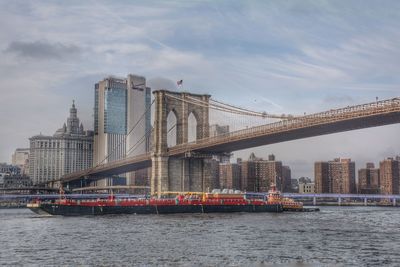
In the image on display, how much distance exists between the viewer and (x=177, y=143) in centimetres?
10506

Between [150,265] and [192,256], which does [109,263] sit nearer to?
[150,265]

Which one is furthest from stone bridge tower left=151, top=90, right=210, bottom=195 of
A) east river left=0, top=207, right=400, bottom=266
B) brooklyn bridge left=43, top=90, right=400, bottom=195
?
east river left=0, top=207, right=400, bottom=266

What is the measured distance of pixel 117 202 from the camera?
8069cm

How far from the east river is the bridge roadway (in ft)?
55.0

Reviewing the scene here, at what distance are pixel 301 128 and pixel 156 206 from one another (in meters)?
22.5

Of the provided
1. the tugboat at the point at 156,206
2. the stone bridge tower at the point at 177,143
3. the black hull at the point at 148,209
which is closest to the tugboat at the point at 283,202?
the tugboat at the point at 156,206

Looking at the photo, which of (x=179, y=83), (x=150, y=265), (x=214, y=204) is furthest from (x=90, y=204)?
(x=150, y=265)

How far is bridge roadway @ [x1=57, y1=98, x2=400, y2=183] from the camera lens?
214 feet

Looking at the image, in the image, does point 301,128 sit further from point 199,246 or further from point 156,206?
point 199,246

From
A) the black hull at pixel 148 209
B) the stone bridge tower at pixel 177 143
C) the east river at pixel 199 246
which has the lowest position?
the east river at pixel 199 246

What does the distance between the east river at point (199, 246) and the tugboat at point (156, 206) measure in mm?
21486

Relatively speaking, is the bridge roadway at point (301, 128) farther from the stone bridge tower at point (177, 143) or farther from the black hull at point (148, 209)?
the black hull at point (148, 209)

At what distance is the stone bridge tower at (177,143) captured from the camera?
99875 mm

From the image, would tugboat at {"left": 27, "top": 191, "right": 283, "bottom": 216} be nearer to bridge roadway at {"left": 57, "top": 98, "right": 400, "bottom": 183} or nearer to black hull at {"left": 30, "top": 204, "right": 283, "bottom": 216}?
black hull at {"left": 30, "top": 204, "right": 283, "bottom": 216}
